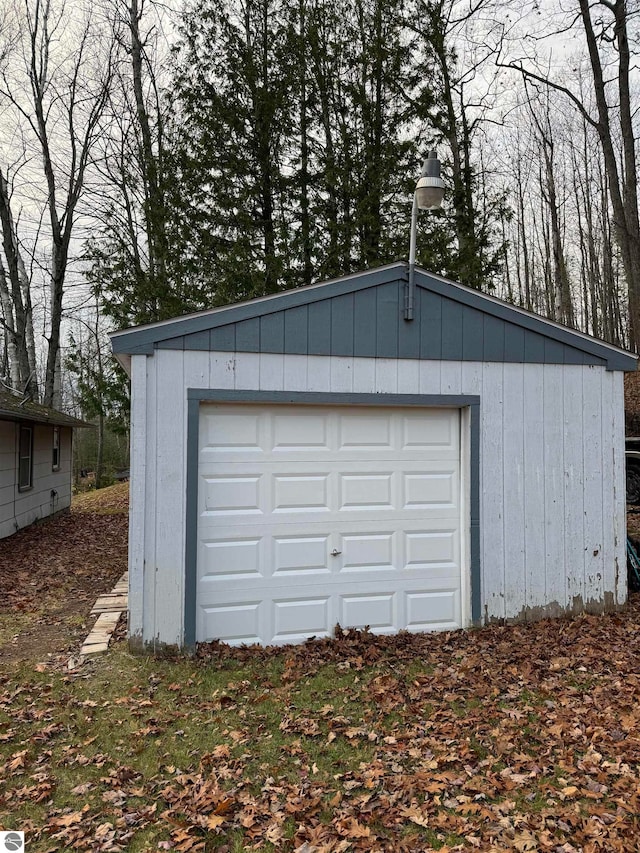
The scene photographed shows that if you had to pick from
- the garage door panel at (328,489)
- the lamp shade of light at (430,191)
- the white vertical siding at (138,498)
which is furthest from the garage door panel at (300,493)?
the lamp shade of light at (430,191)

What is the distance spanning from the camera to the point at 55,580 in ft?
25.8

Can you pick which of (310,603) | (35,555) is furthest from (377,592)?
(35,555)

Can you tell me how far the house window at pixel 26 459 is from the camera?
37.1 feet

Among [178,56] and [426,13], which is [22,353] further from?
[426,13]

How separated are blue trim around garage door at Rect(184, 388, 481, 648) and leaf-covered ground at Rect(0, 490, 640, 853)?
481 millimetres

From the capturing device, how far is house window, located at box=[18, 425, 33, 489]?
37.1 feet

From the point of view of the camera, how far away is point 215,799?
304cm

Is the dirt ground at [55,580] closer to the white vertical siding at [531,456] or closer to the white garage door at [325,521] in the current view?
the white garage door at [325,521]

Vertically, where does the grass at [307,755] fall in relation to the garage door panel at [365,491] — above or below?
below

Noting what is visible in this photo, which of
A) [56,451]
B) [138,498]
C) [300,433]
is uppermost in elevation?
[300,433]

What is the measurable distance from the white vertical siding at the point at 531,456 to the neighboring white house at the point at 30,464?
6189 millimetres

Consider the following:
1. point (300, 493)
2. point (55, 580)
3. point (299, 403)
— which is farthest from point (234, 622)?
point (55, 580)

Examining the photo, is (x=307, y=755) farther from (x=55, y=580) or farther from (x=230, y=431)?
(x=55, y=580)

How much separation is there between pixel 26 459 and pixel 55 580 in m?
4.66
